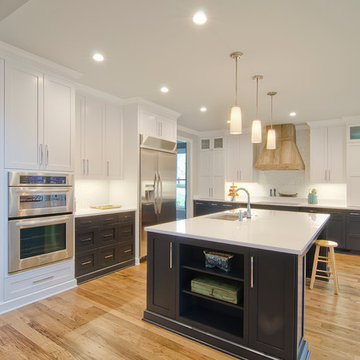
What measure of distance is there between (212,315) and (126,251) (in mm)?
2087

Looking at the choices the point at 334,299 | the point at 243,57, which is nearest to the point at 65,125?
the point at 243,57

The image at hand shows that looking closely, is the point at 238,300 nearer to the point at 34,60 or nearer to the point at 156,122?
the point at 34,60

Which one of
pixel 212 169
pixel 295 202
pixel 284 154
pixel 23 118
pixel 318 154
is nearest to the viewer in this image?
pixel 23 118

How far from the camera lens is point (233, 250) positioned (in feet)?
6.68

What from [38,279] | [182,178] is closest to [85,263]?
[38,279]

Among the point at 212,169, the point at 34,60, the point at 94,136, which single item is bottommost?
the point at 212,169

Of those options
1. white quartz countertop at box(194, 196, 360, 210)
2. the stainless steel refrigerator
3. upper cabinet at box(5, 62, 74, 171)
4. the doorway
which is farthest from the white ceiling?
the doorway

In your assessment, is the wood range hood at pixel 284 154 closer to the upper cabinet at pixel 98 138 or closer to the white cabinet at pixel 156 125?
the white cabinet at pixel 156 125

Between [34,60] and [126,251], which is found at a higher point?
[34,60]

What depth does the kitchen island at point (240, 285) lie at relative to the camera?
1837mm

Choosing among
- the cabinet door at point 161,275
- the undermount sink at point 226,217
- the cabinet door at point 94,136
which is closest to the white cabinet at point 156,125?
the cabinet door at point 94,136

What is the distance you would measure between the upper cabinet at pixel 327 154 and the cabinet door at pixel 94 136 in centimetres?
441

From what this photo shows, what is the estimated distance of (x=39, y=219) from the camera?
2.91m

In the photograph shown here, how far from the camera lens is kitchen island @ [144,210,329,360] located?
1837mm
